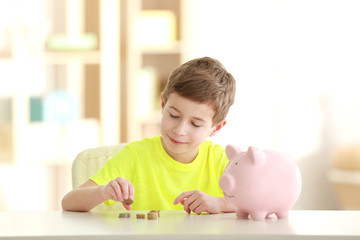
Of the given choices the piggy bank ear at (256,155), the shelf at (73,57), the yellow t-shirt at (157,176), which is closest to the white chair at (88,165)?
the yellow t-shirt at (157,176)

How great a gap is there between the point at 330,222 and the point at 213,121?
46 cm

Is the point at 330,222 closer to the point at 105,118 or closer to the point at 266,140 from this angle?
the point at 105,118

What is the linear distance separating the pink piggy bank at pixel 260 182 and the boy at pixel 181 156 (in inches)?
5.4

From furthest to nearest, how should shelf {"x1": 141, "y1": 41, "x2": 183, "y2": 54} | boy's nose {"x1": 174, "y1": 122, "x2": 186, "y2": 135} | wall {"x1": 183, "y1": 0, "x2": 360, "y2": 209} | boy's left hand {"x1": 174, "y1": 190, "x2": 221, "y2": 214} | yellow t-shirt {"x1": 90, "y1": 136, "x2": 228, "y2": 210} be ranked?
wall {"x1": 183, "y1": 0, "x2": 360, "y2": 209} → shelf {"x1": 141, "y1": 41, "x2": 183, "y2": 54} → yellow t-shirt {"x1": 90, "y1": 136, "x2": 228, "y2": 210} → boy's nose {"x1": 174, "y1": 122, "x2": 186, "y2": 135} → boy's left hand {"x1": 174, "y1": 190, "x2": 221, "y2": 214}

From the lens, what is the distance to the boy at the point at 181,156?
1460 millimetres

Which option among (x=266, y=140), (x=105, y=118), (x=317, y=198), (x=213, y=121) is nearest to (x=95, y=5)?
(x=105, y=118)

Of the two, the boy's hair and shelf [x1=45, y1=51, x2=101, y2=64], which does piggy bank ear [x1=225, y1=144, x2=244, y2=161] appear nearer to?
the boy's hair

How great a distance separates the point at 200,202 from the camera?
4.64 feet

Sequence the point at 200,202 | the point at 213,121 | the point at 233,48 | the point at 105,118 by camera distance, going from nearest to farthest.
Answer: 1. the point at 200,202
2. the point at 213,121
3. the point at 105,118
4. the point at 233,48

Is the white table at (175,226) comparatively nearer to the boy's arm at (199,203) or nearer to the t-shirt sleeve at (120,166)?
the boy's arm at (199,203)

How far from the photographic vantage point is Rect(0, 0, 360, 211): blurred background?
13.6ft

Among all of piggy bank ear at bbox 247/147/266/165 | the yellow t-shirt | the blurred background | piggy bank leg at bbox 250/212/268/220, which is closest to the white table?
piggy bank leg at bbox 250/212/268/220

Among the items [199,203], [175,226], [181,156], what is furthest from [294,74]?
[175,226]

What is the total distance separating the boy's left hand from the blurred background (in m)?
2.81
